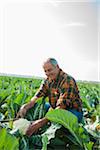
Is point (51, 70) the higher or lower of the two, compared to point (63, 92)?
higher

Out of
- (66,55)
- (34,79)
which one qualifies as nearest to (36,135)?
(34,79)

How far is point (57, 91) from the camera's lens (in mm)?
2531

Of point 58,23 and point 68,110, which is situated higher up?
point 58,23

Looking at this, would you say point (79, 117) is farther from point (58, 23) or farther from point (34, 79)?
point (58, 23)

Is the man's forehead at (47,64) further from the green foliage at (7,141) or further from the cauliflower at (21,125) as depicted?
the green foliage at (7,141)

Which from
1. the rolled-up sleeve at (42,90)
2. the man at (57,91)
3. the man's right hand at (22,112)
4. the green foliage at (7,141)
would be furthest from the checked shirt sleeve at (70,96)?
the green foliage at (7,141)

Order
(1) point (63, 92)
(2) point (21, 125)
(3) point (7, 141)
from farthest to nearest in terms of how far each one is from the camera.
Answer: (1) point (63, 92), (2) point (21, 125), (3) point (7, 141)

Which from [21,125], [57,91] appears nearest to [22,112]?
[21,125]

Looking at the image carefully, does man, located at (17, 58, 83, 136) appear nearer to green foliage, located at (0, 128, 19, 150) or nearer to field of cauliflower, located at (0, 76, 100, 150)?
field of cauliflower, located at (0, 76, 100, 150)

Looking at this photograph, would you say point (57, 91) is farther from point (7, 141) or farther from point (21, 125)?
point (7, 141)

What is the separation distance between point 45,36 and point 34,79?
0.26 m

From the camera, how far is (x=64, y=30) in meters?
2.51

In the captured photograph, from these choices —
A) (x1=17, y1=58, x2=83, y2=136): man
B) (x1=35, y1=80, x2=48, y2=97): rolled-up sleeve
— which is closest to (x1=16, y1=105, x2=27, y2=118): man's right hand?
(x1=17, y1=58, x2=83, y2=136): man

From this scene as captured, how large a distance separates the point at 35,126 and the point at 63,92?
260mm
